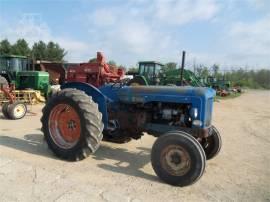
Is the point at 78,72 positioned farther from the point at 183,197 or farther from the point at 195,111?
the point at 183,197

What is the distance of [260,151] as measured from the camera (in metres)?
6.56

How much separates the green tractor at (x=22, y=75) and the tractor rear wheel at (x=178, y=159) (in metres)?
11.7

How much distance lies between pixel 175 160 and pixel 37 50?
45.7m

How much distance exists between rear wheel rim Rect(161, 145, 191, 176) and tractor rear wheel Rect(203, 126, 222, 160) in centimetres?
133

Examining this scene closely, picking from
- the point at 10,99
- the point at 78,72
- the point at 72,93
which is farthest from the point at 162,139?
the point at 78,72

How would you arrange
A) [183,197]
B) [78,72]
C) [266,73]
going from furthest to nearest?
1. [266,73]
2. [78,72]
3. [183,197]

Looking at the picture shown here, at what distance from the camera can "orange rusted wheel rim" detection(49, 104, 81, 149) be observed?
17.4 feet

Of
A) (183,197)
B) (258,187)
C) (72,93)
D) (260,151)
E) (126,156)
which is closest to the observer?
(183,197)

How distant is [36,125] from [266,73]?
61552 millimetres

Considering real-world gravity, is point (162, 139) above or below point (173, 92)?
below

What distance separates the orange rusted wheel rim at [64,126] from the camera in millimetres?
5302

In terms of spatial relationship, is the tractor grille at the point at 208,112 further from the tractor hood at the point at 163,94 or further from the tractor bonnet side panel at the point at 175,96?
the tractor hood at the point at 163,94

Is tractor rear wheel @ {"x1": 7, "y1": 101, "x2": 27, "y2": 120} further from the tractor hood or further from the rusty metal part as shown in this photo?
→ the tractor hood

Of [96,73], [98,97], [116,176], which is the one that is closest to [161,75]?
[96,73]
